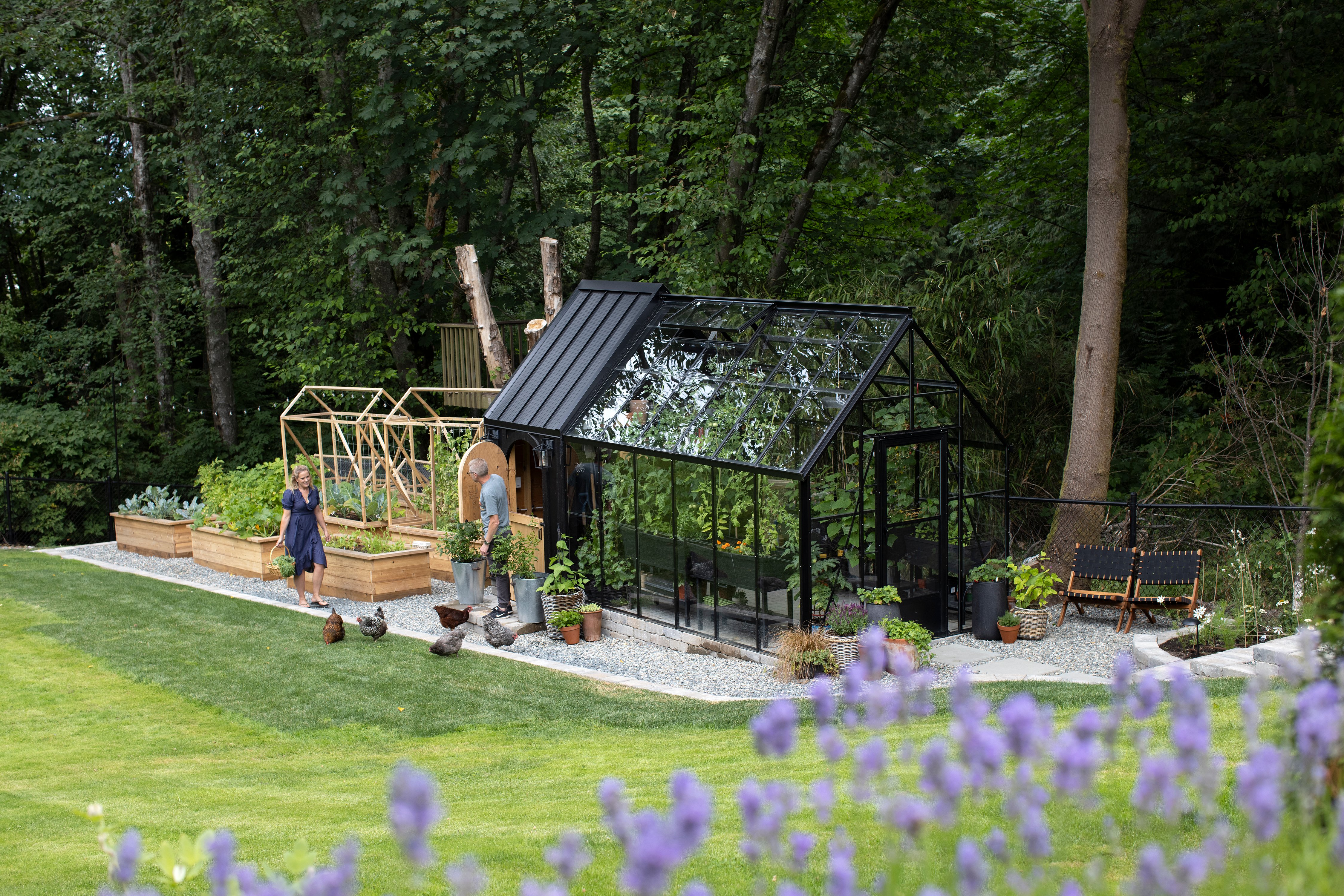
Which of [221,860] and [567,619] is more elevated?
[221,860]

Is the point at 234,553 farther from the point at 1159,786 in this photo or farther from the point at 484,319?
the point at 1159,786

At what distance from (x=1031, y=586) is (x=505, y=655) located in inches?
212

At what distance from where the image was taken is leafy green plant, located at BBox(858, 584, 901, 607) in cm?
1011

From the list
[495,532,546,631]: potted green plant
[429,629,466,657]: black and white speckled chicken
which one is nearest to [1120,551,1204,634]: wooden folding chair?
[495,532,546,631]: potted green plant

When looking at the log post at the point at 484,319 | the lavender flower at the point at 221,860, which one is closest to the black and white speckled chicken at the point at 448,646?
the log post at the point at 484,319

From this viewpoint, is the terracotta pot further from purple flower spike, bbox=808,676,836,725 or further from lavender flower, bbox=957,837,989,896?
lavender flower, bbox=957,837,989,896

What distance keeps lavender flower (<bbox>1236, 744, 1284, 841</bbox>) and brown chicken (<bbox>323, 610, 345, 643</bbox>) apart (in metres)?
10.4

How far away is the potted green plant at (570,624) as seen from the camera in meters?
11.5

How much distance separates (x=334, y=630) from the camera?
11.2 m

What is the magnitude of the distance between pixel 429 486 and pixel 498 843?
10.8 metres

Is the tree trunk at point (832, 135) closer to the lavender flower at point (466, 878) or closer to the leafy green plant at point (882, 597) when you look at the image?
the leafy green plant at point (882, 597)

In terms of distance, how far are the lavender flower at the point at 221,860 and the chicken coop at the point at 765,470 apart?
25.1 feet

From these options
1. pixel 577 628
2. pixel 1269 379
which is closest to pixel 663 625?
pixel 577 628

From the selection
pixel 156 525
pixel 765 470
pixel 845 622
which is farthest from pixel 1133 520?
pixel 156 525
